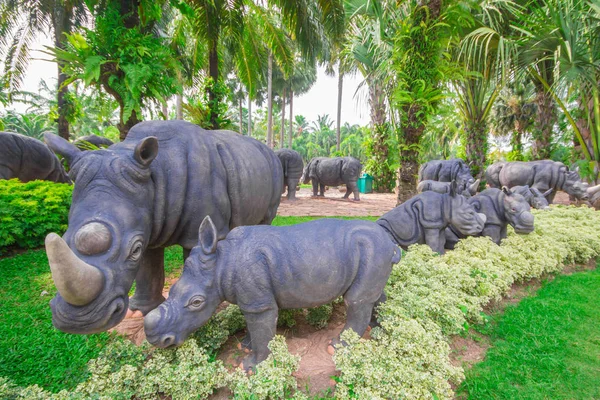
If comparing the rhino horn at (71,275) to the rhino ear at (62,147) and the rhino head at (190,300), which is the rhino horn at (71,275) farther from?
the rhino ear at (62,147)

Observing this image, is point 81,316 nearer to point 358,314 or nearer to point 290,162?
point 358,314

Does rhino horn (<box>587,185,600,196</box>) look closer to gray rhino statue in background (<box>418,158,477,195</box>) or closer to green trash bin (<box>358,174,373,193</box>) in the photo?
gray rhino statue in background (<box>418,158,477,195</box>)

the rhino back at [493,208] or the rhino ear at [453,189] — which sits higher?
the rhino ear at [453,189]

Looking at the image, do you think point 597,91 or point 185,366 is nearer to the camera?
point 185,366

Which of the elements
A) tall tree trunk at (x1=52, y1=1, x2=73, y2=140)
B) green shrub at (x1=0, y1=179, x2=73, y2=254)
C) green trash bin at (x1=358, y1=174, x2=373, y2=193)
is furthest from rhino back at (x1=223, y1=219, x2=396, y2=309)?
green trash bin at (x1=358, y1=174, x2=373, y2=193)

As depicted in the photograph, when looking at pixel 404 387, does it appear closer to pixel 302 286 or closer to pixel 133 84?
pixel 302 286

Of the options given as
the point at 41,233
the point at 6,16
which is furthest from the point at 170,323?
the point at 6,16

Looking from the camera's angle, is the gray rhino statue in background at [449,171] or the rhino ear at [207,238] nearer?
the rhino ear at [207,238]

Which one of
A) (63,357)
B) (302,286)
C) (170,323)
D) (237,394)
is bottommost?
(63,357)

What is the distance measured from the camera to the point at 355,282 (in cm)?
256

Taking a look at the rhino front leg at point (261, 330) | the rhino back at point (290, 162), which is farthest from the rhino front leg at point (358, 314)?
the rhino back at point (290, 162)

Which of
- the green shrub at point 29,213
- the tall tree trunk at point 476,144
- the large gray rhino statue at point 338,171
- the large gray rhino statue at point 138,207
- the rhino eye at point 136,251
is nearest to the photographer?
the large gray rhino statue at point 138,207

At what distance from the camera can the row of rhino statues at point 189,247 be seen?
6.04 feet

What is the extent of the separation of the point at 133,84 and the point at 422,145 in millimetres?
5878
